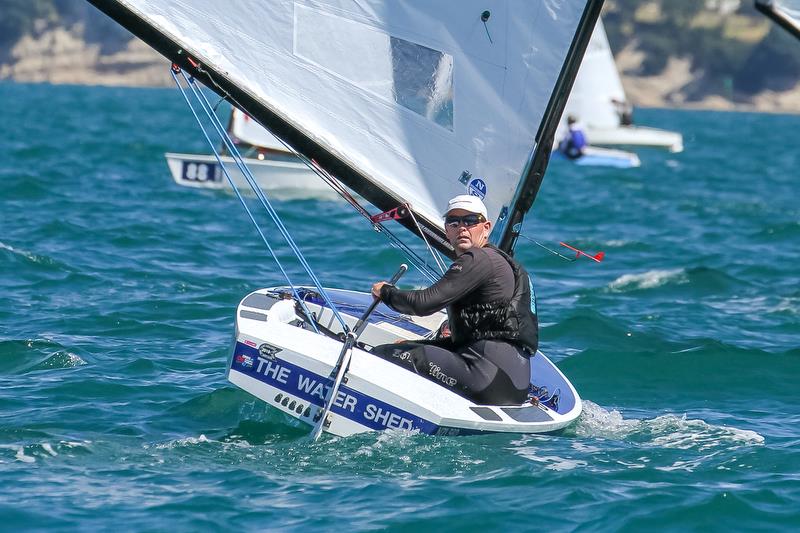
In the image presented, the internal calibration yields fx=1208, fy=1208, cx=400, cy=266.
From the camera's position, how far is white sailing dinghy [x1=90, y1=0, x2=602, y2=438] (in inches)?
258

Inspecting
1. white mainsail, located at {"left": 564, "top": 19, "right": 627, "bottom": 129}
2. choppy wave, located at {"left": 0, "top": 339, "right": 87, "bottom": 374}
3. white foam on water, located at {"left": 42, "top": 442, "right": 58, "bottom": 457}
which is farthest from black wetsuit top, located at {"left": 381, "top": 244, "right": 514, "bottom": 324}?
white mainsail, located at {"left": 564, "top": 19, "right": 627, "bottom": 129}

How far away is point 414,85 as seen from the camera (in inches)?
279

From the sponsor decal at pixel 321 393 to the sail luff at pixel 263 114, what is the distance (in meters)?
1.23

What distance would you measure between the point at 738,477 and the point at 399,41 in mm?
3095

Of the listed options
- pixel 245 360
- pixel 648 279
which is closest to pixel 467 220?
pixel 245 360

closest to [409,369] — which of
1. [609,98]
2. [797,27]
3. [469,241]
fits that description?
[469,241]

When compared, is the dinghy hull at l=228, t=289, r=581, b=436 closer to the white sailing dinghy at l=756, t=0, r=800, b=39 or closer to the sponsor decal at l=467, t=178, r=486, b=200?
the sponsor decal at l=467, t=178, r=486, b=200

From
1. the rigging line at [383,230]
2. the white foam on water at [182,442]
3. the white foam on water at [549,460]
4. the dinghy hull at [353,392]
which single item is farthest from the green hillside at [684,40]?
the white foam on water at [549,460]

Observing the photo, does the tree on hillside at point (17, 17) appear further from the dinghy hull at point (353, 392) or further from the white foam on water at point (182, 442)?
the dinghy hull at point (353, 392)

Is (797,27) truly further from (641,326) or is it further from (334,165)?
(641,326)

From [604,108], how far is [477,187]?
24.5m

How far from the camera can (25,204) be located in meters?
15.7

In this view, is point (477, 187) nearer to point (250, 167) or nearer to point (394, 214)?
point (394, 214)

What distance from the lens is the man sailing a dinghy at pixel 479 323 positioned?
6238 millimetres
